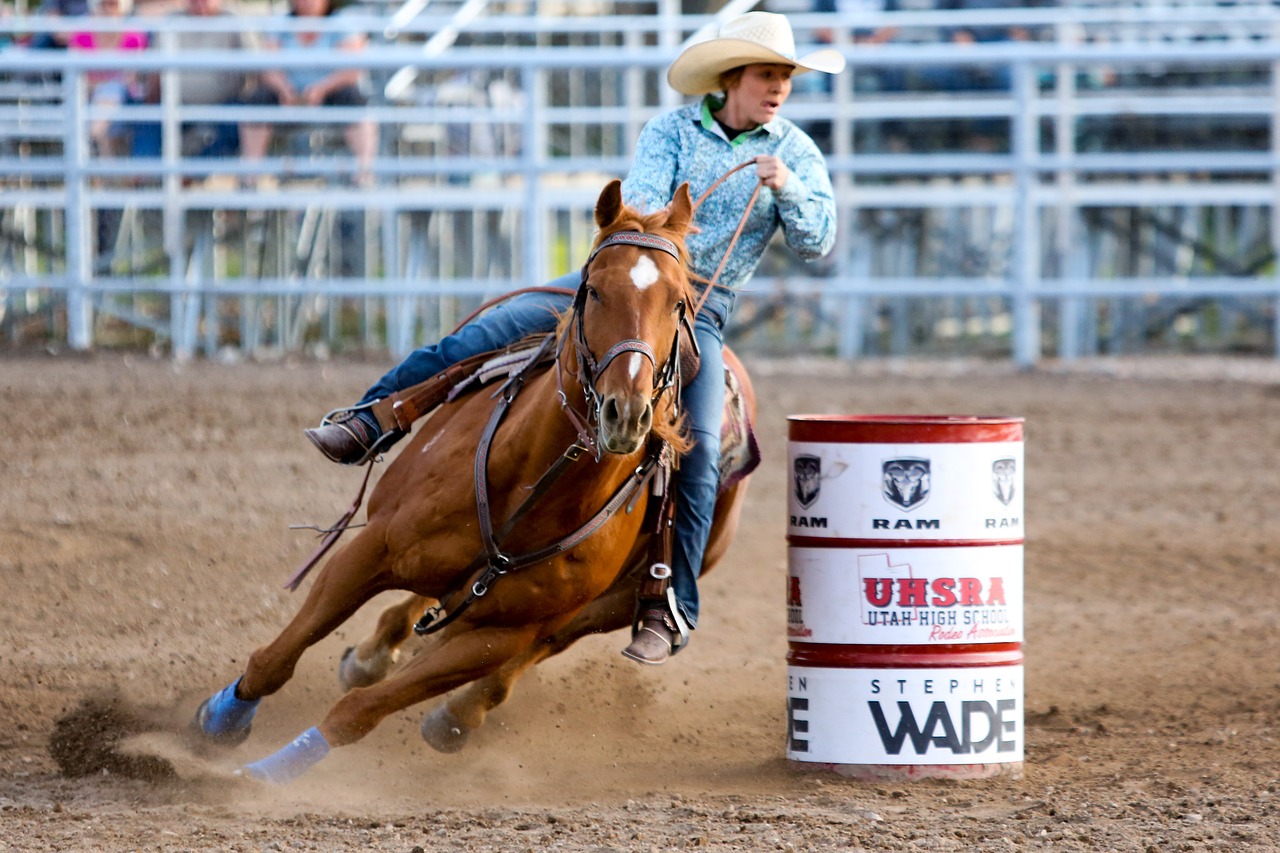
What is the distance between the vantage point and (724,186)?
5176 mm

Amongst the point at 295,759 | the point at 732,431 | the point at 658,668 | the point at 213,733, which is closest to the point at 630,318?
the point at 732,431

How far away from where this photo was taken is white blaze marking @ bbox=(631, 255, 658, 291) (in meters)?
4.16

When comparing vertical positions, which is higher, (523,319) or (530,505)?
(523,319)

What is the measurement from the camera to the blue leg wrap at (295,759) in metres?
4.86

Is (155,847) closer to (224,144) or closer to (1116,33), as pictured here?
(224,144)

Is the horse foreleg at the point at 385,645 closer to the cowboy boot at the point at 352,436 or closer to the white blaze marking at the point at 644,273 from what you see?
the cowboy boot at the point at 352,436

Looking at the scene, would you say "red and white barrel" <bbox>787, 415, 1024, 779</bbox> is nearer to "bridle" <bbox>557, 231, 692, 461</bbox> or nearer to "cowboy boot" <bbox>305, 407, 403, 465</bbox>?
"bridle" <bbox>557, 231, 692, 461</bbox>

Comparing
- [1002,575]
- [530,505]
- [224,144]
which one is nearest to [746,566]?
[1002,575]

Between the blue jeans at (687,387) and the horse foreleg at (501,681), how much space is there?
1.36 ft

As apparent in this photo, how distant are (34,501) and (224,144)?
5172 mm

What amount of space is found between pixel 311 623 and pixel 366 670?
104 cm

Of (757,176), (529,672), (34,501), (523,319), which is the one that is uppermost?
(757,176)

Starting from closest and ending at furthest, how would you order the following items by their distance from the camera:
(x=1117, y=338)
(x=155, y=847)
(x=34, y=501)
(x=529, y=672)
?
(x=155, y=847) → (x=529, y=672) → (x=34, y=501) → (x=1117, y=338)

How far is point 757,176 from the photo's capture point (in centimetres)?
506
